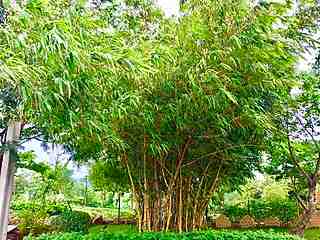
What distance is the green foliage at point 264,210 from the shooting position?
8.94 meters

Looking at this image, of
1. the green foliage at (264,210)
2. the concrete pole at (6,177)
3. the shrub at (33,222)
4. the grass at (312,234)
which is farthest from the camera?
the green foliage at (264,210)

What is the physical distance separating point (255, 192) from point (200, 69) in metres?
7.34

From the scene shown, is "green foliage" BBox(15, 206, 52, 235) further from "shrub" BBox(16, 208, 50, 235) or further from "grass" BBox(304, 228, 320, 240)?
"grass" BBox(304, 228, 320, 240)

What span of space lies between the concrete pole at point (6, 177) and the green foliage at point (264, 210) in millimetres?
Result: 6350

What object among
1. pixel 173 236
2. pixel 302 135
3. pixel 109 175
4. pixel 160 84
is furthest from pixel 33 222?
pixel 302 135

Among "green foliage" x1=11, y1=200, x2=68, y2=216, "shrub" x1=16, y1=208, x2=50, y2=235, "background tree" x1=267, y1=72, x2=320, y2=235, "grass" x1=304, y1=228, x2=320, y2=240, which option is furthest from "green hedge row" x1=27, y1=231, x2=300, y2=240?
"grass" x1=304, y1=228, x2=320, y2=240

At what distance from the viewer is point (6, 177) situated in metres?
3.43

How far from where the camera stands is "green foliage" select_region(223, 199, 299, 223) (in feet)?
29.3

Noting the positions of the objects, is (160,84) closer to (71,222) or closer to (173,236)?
(173,236)

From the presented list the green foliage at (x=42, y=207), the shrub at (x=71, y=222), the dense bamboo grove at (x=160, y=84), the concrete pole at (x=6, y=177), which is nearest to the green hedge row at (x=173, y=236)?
the dense bamboo grove at (x=160, y=84)

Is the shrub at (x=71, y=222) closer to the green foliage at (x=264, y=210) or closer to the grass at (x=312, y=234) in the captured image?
the green foliage at (x=264, y=210)

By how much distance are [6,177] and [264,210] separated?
6.85 meters

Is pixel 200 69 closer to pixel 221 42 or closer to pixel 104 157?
pixel 221 42

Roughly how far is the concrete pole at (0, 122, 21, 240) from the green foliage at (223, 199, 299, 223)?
20.8 ft
